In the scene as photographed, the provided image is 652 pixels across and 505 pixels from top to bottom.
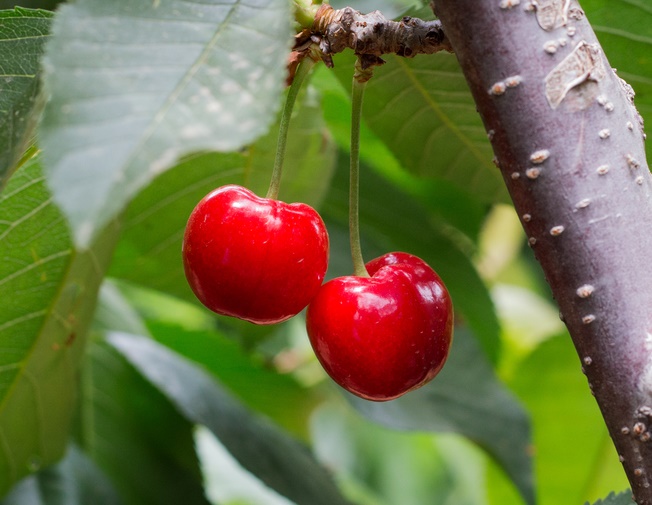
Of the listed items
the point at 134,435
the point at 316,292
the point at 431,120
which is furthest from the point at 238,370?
the point at 316,292

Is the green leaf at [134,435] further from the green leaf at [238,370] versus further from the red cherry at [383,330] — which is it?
the red cherry at [383,330]

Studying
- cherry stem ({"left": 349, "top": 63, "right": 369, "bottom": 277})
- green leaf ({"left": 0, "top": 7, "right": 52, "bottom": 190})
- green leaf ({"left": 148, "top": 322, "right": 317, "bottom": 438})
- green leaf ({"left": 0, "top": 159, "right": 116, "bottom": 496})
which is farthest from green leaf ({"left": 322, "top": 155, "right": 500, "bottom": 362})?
green leaf ({"left": 0, "top": 7, "right": 52, "bottom": 190})

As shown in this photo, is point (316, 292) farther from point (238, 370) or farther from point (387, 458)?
point (387, 458)

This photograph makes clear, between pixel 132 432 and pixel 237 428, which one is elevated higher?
pixel 237 428

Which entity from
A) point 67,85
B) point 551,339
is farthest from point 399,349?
point 551,339

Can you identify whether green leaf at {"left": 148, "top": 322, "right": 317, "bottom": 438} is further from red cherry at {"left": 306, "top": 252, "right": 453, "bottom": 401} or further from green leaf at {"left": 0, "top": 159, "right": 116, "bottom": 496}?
red cherry at {"left": 306, "top": 252, "right": 453, "bottom": 401}

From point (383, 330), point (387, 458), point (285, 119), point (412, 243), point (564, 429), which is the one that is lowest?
point (387, 458)

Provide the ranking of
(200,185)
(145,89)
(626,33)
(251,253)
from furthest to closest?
1. (200,185)
2. (626,33)
3. (251,253)
4. (145,89)

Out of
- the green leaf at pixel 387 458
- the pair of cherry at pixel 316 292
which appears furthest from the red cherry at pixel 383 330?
the green leaf at pixel 387 458
